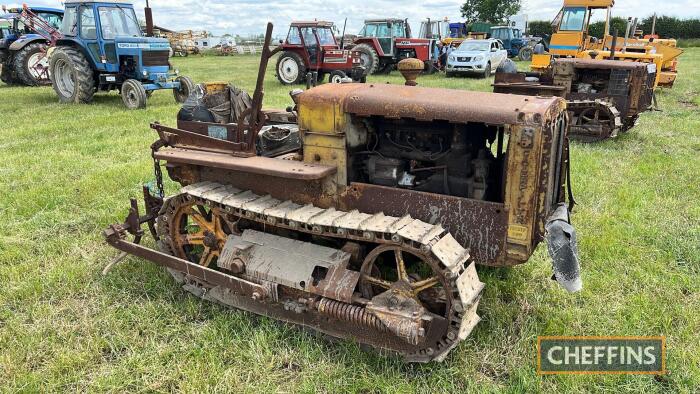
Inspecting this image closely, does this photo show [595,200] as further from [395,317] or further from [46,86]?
[46,86]

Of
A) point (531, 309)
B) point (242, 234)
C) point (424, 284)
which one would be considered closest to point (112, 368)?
point (242, 234)

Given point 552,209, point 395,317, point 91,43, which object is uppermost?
point 91,43

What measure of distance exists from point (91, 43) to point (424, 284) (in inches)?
477

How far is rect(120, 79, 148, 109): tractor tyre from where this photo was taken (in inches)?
482

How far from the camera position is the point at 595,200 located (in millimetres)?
6137

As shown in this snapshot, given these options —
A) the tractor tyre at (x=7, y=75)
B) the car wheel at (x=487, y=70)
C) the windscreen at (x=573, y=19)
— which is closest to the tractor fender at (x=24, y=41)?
the tractor tyre at (x=7, y=75)

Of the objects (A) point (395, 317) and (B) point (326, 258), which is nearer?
(A) point (395, 317)

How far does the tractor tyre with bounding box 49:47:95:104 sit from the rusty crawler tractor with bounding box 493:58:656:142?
955 cm

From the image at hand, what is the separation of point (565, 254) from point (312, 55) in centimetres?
1545

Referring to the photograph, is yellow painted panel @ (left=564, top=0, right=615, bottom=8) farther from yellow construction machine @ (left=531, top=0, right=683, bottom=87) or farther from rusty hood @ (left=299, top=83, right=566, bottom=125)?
rusty hood @ (left=299, top=83, right=566, bottom=125)

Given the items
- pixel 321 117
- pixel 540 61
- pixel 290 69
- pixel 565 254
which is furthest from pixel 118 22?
pixel 565 254

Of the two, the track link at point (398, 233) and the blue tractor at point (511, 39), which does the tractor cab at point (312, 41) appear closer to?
the track link at point (398, 233)

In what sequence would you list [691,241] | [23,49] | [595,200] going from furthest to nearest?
1. [23,49]
2. [595,200]
3. [691,241]

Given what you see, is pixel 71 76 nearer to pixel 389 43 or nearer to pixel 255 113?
pixel 255 113
